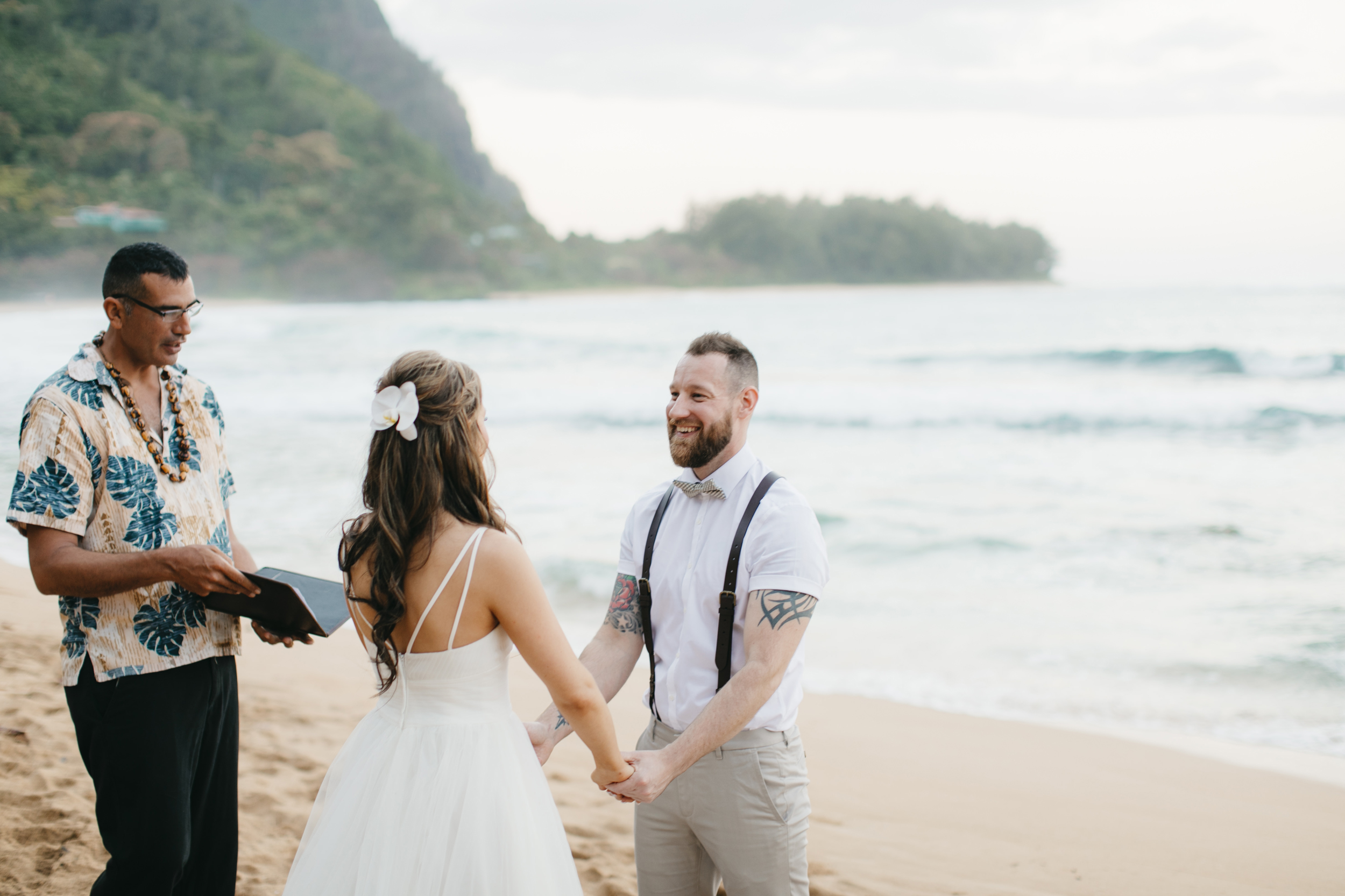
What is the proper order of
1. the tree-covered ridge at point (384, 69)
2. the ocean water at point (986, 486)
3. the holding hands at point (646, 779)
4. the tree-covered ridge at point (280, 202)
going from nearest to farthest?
the holding hands at point (646, 779)
the ocean water at point (986, 486)
the tree-covered ridge at point (280, 202)
the tree-covered ridge at point (384, 69)

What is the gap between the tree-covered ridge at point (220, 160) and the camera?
193 ft

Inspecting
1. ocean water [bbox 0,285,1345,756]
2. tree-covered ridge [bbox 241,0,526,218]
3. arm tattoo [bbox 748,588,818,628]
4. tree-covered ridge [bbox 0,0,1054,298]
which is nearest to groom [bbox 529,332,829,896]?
arm tattoo [bbox 748,588,818,628]

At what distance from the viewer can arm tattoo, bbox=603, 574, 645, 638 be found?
8.49 ft

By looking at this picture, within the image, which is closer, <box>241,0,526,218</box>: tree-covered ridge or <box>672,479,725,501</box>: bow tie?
<box>672,479,725,501</box>: bow tie

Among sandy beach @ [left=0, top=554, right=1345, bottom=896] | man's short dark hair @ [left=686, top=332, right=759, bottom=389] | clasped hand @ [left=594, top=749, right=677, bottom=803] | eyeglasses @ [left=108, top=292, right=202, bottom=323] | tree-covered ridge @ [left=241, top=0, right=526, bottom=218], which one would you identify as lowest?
sandy beach @ [left=0, top=554, right=1345, bottom=896]

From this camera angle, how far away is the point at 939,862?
405 cm

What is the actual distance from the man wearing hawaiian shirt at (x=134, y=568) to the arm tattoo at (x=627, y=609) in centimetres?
92

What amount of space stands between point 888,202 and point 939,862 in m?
113

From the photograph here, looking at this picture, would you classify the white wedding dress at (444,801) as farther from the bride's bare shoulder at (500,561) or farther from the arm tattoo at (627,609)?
the arm tattoo at (627,609)

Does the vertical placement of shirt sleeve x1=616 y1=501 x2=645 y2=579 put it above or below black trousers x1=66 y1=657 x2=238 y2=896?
above

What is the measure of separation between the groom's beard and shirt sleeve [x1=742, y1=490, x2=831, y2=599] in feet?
0.70

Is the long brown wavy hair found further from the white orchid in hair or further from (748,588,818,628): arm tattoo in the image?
(748,588,818,628): arm tattoo

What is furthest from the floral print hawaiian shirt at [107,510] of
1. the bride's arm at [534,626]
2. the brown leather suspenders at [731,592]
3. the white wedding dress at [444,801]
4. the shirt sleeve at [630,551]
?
the brown leather suspenders at [731,592]

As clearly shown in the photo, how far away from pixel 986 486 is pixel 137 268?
11.9 meters
